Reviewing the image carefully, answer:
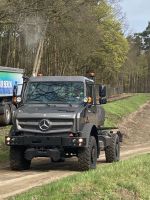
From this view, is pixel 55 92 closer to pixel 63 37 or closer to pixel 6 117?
pixel 6 117

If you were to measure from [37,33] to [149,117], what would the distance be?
13121mm

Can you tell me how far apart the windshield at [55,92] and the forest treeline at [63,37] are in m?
9.87

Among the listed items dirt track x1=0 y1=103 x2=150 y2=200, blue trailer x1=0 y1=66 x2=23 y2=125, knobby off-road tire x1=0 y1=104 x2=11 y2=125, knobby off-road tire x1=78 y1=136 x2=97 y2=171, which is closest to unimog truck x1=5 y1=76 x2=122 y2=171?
knobby off-road tire x1=78 y1=136 x2=97 y2=171

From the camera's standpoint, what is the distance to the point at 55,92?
50.7ft

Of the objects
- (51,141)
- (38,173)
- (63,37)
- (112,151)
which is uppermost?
(63,37)

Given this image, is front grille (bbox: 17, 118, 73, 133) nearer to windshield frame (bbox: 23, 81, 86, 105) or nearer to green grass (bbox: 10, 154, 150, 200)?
windshield frame (bbox: 23, 81, 86, 105)

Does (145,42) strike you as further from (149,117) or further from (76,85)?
(76,85)

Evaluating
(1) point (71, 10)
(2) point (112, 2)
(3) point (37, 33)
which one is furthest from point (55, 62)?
(1) point (71, 10)

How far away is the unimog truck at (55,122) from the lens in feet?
47.2

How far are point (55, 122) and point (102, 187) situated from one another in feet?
12.0

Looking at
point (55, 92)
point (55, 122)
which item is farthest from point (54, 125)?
point (55, 92)

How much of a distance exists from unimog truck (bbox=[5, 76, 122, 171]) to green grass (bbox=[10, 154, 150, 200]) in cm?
142

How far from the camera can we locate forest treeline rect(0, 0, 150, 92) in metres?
28.0

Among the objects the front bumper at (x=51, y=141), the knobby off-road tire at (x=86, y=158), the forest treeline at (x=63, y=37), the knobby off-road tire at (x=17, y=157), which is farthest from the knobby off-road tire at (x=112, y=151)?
the forest treeline at (x=63, y=37)
